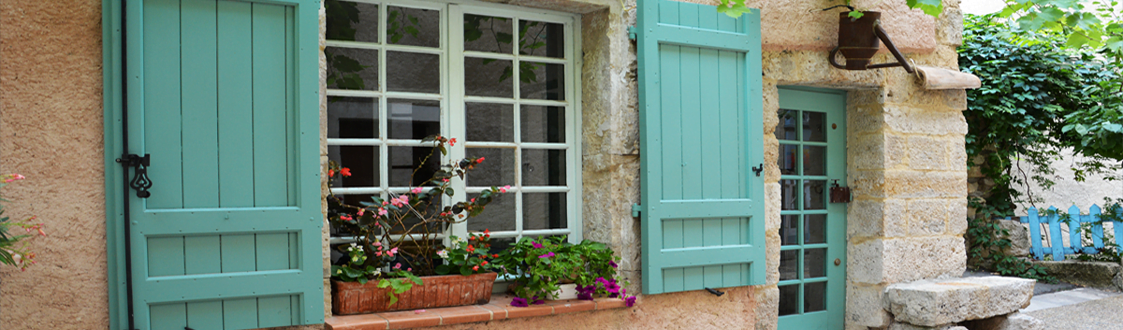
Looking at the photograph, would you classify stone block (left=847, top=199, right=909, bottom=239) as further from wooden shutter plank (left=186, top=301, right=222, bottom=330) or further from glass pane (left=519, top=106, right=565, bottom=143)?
wooden shutter plank (left=186, top=301, right=222, bottom=330)

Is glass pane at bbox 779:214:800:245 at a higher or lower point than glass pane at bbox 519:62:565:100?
lower

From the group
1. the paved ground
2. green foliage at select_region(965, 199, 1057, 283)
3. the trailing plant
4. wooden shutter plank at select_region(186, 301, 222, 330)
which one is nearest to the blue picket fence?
green foliage at select_region(965, 199, 1057, 283)

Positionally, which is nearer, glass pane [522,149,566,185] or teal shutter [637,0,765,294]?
teal shutter [637,0,765,294]

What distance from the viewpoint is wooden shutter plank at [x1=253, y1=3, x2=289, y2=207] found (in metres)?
2.71

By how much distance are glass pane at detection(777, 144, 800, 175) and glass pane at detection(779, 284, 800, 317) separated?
25.6 inches

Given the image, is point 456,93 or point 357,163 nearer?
point 357,163

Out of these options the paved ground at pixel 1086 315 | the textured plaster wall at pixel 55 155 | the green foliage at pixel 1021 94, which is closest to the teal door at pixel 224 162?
the textured plaster wall at pixel 55 155

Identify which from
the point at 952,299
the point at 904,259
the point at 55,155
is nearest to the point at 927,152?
the point at 904,259

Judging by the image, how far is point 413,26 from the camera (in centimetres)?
334

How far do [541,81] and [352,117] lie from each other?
91 cm

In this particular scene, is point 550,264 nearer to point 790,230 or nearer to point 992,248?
point 790,230

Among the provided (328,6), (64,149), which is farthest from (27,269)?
(328,6)

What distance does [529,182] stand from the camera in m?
3.59

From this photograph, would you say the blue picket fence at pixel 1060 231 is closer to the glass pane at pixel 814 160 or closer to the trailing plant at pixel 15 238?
the glass pane at pixel 814 160
